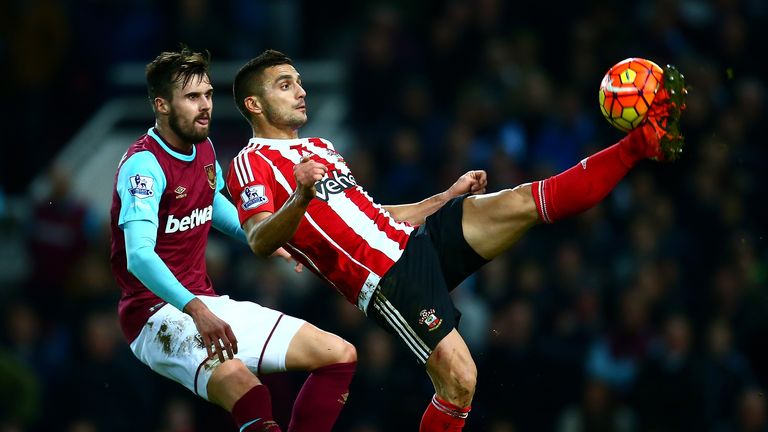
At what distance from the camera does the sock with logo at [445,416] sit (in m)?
6.55

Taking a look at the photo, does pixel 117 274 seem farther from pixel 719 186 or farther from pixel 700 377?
pixel 719 186

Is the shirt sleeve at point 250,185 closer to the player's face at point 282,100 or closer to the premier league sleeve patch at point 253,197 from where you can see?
the premier league sleeve patch at point 253,197

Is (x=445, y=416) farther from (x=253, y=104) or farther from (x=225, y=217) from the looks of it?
(x=253, y=104)

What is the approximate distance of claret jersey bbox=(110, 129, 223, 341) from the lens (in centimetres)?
638

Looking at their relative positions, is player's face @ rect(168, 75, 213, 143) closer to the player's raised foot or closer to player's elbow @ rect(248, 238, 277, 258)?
player's elbow @ rect(248, 238, 277, 258)

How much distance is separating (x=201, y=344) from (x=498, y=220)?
157cm

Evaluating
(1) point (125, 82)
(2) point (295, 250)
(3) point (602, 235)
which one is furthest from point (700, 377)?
(1) point (125, 82)

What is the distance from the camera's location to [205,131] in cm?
664

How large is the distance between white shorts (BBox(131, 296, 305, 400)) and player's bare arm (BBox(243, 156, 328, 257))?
357 mm

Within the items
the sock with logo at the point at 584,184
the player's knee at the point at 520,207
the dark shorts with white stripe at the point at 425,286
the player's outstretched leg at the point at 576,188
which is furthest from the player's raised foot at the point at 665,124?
the dark shorts with white stripe at the point at 425,286

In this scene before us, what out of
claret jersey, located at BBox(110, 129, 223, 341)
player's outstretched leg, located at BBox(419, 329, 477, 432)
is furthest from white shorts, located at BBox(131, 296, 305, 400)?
player's outstretched leg, located at BBox(419, 329, 477, 432)

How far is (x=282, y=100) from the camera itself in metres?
6.86

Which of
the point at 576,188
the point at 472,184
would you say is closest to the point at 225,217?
the point at 472,184

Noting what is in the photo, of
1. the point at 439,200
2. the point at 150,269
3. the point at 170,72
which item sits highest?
the point at 170,72
